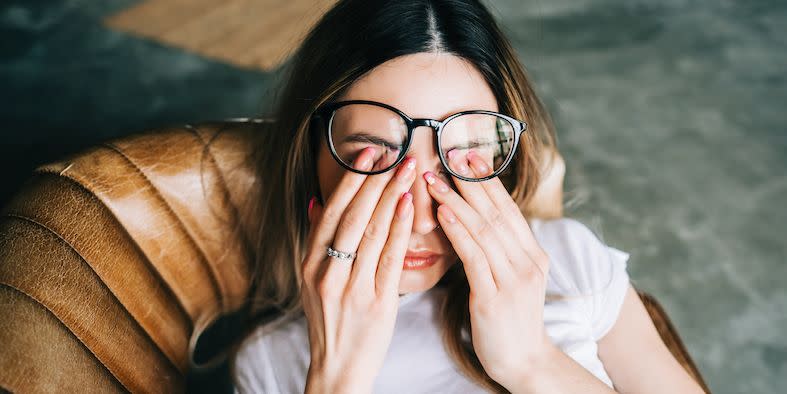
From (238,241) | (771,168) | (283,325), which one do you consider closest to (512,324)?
(283,325)

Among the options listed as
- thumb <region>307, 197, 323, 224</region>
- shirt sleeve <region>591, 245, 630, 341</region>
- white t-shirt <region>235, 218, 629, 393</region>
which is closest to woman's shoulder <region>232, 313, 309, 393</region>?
white t-shirt <region>235, 218, 629, 393</region>

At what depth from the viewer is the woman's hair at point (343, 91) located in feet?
3.89

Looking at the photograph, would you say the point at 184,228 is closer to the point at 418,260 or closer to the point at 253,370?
the point at 253,370

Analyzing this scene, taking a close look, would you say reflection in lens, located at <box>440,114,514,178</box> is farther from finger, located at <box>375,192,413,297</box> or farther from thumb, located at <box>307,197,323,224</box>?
thumb, located at <box>307,197,323,224</box>

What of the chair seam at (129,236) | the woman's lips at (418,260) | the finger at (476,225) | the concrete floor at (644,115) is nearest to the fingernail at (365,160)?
the finger at (476,225)

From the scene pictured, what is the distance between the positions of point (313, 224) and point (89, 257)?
16.0 inches

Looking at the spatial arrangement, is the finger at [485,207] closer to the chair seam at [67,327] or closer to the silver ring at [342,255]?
the silver ring at [342,255]

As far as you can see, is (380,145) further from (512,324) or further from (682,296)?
(682,296)

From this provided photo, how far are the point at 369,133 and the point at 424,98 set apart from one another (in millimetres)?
118

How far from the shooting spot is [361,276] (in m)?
1.11

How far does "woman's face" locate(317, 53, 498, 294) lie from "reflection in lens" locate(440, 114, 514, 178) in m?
0.02

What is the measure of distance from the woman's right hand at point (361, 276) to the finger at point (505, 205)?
0.41ft

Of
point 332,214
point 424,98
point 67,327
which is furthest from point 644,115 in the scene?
point 67,327

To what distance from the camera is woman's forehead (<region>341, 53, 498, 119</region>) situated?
1114mm
